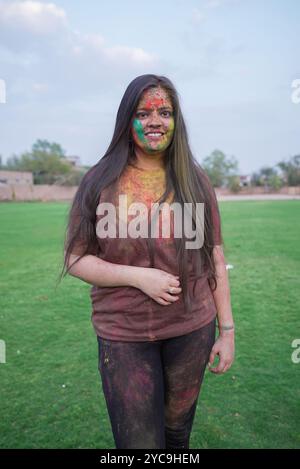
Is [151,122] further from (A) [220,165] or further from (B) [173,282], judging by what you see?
(A) [220,165]

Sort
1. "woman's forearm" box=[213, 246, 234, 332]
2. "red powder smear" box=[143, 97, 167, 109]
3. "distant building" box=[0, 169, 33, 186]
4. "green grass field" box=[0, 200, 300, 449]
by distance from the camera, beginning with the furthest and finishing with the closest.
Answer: "distant building" box=[0, 169, 33, 186] < "green grass field" box=[0, 200, 300, 449] < "woman's forearm" box=[213, 246, 234, 332] < "red powder smear" box=[143, 97, 167, 109]

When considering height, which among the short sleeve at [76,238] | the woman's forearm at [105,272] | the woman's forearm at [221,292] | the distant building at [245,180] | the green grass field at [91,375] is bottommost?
the green grass field at [91,375]

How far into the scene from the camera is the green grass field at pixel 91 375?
280 cm

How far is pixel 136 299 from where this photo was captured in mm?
1670

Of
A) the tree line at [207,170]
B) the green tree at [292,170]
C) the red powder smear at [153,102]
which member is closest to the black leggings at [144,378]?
the red powder smear at [153,102]

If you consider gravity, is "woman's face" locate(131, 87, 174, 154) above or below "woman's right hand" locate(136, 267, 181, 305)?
above

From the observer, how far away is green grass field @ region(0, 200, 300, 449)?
2.80 m

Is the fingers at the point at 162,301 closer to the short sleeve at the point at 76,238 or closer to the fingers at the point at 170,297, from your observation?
the fingers at the point at 170,297

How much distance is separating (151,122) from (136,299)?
30.8 inches

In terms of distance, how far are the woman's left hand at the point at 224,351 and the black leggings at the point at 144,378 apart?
16 centimetres

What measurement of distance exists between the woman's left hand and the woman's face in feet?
3.21

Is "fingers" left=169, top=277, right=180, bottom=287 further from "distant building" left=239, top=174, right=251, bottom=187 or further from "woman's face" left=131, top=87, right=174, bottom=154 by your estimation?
"distant building" left=239, top=174, right=251, bottom=187

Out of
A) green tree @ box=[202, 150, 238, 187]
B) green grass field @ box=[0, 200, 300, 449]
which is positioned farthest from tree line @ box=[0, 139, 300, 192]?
green grass field @ box=[0, 200, 300, 449]

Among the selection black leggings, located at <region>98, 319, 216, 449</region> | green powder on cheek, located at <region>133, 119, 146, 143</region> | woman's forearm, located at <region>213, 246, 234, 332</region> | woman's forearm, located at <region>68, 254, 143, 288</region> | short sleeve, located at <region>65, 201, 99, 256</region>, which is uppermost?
green powder on cheek, located at <region>133, 119, 146, 143</region>
